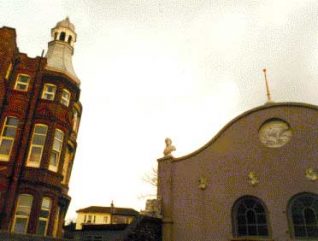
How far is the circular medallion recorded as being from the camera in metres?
14.5

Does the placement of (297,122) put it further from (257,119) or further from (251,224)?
(251,224)

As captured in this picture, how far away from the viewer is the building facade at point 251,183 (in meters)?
13.2

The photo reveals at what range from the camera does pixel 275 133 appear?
48.4 feet

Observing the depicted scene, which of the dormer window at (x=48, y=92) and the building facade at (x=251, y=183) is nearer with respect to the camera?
the building facade at (x=251, y=183)

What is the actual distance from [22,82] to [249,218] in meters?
15.6

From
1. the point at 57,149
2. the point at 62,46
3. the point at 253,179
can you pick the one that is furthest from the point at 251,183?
the point at 62,46

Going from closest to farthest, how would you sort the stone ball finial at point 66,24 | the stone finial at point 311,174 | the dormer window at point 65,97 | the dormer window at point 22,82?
the stone finial at point 311,174
the dormer window at point 22,82
the dormer window at point 65,97
the stone ball finial at point 66,24

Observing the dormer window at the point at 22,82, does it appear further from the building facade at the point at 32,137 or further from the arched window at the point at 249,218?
the arched window at the point at 249,218

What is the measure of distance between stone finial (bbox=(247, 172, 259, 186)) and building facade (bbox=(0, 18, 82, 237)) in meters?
11.0

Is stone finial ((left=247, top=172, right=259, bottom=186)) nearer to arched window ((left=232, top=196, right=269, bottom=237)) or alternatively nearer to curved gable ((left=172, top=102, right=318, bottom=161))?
arched window ((left=232, top=196, right=269, bottom=237))

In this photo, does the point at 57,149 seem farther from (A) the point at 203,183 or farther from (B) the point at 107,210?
(B) the point at 107,210

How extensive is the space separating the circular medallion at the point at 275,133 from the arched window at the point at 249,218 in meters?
2.85

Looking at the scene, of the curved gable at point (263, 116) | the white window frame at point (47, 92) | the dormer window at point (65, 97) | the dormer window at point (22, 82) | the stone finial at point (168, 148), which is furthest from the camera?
the dormer window at point (65, 97)

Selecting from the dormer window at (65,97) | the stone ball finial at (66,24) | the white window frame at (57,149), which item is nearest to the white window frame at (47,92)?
the dormer window at (65,97)
